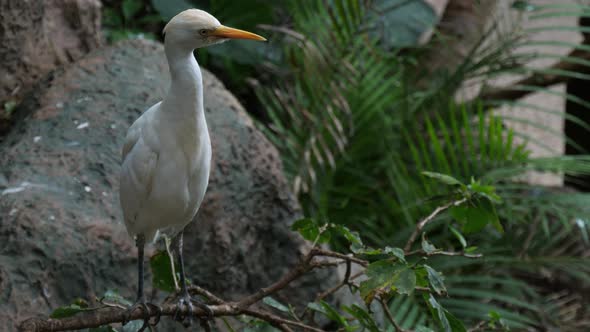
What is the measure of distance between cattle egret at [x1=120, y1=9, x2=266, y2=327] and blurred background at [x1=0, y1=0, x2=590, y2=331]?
124cm

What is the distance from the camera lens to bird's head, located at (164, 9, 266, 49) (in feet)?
4.61

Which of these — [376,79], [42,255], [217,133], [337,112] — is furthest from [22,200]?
[376,79]

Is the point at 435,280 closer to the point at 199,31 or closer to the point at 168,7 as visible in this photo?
the point at 199,31

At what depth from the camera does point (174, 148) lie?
158 cm

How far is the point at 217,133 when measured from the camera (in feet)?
8.39

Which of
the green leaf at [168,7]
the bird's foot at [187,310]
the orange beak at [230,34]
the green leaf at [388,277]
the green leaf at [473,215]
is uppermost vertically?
the orange beak at [230,34]

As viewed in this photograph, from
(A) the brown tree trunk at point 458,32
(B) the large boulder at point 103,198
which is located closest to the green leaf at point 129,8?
(B) the large boulder at point 103,198

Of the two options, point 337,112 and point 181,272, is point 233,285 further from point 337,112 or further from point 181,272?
point 337,112

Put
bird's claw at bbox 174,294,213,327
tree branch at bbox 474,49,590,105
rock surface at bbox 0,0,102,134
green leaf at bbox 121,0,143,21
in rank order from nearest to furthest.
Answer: bird's claw at bbox 174,294,213,327, rock surface at bbox 0,0,102,134, green leaf at bbox 121,0,143,21, tree branch at bbox 474,49,590,105

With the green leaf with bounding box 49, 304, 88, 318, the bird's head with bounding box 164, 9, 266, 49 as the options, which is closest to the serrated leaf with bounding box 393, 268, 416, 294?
the bird's head with bounding box 164, 9, 266, 49

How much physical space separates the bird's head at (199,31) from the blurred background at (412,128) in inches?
58.4

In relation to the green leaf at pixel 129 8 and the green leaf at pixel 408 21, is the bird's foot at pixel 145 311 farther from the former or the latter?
the green leaf at pixel 408 21

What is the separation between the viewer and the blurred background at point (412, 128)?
3131mm

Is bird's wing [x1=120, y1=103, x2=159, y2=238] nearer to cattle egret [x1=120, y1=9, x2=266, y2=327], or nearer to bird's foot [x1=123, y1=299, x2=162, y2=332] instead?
cattle egret [x1=120, y1=9, x2=266, y2=327]
